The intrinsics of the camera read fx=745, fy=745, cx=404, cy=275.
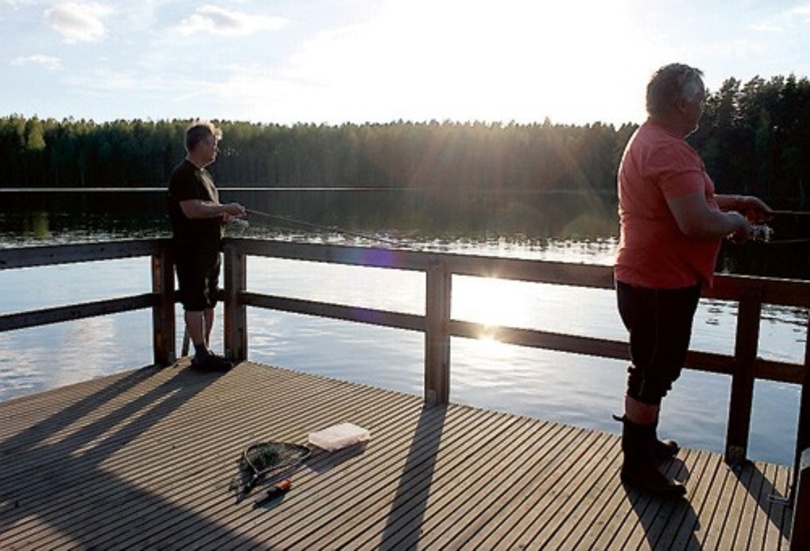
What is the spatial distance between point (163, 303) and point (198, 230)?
83 cm

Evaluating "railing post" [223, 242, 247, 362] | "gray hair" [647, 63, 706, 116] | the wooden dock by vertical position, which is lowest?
the wooden dock

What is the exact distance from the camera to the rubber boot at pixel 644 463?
3762 millimetres

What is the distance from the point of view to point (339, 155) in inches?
3639

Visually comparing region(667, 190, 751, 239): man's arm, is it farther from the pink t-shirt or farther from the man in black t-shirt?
the man in black t-shirt

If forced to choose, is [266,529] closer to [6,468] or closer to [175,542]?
[175,542]

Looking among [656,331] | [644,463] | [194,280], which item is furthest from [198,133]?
[644,463]

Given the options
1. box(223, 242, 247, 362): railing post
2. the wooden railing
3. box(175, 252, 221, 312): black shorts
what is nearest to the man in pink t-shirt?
the wooden railing

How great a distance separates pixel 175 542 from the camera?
3258mm

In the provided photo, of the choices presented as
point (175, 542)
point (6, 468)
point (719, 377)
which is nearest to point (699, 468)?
point (175, 542)

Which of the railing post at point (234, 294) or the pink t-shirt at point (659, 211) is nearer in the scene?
the pink t-shirt at point (659, 211)

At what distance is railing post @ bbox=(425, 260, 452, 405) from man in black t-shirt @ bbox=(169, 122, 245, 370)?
5.42 feet

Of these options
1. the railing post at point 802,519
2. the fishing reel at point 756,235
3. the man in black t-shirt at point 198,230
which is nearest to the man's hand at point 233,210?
the man in black t-shirt at point 198,230

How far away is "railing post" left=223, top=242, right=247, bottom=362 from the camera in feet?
20.9

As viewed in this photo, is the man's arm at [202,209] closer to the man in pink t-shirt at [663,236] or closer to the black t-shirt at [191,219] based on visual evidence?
the black t-shirt at [191,219]
